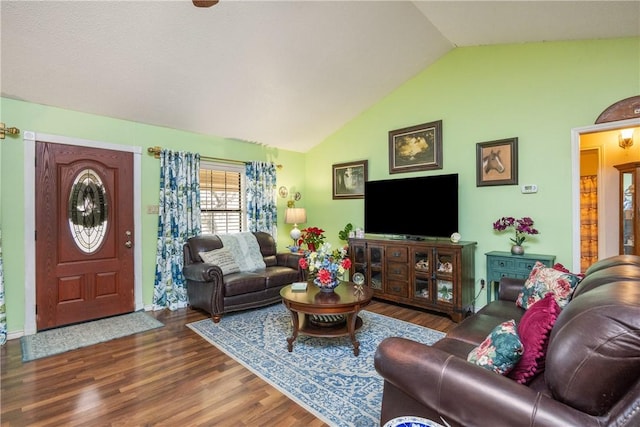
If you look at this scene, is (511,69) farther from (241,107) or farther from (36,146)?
(36,146)

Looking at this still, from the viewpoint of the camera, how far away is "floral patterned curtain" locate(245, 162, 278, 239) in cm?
511

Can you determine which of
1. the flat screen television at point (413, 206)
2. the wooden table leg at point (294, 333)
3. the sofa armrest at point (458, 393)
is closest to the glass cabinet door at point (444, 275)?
the flat screen television at point (413, 206)

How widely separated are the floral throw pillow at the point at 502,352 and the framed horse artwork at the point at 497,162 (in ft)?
9.17

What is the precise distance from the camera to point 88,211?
365cm

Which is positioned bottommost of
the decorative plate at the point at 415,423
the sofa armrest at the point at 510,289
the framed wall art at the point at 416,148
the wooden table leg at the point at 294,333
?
the wooden table leg at the point at 294,333

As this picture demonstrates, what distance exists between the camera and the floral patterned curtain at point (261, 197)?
201 inches

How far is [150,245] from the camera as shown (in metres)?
4.12

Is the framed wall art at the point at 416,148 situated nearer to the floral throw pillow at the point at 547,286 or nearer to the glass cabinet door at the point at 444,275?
the glass cabinet door at the point at 444,275

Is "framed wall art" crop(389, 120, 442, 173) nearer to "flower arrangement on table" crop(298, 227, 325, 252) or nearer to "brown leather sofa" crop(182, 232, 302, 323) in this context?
"flower arrangement on table" crop(298, 227, 325, 252)

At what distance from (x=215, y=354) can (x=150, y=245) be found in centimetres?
205

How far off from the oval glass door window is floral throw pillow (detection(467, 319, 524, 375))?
13.5 ft

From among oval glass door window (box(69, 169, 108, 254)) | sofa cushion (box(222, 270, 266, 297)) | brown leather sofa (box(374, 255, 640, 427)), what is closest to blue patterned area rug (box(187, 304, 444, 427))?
sofa cushion (box(222, 270, 266, 297))

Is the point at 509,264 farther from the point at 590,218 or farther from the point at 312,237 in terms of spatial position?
the point at 590,218

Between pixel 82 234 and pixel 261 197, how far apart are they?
2.45 m
